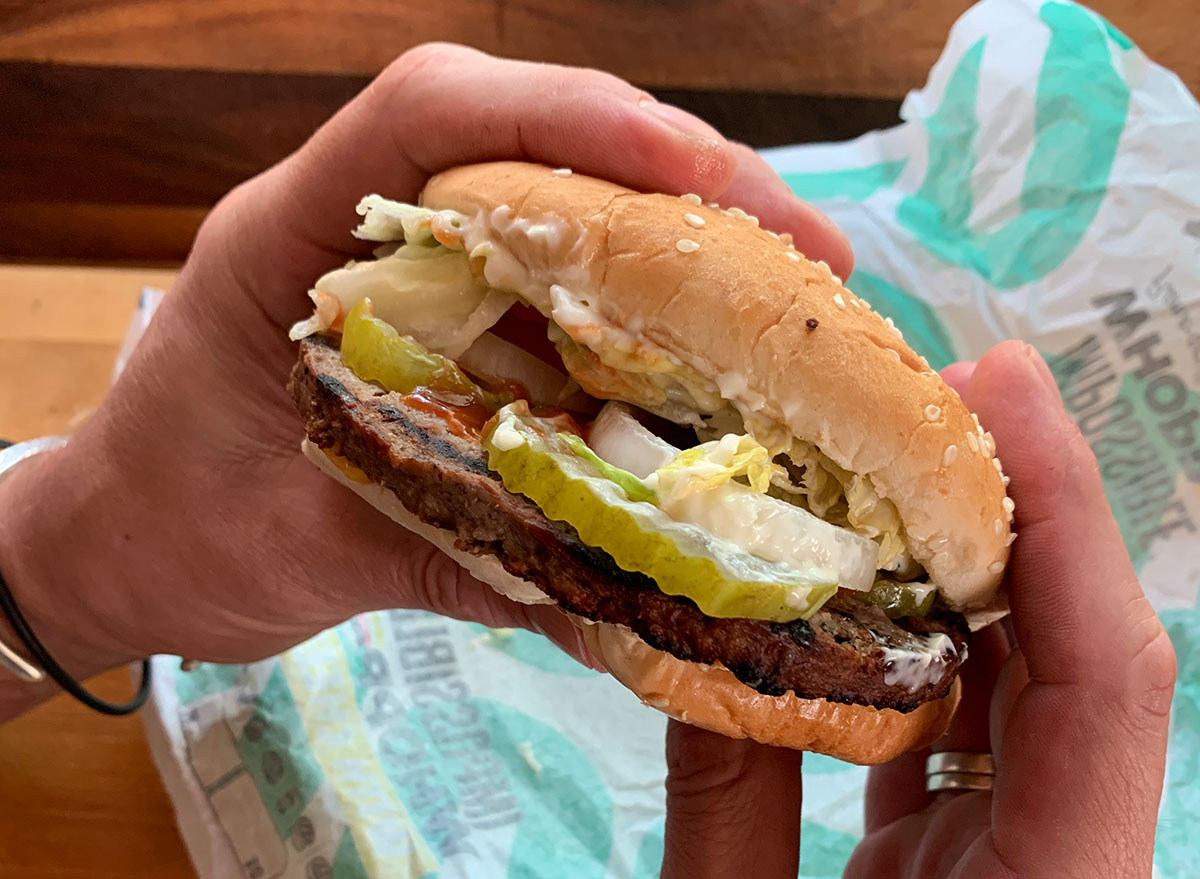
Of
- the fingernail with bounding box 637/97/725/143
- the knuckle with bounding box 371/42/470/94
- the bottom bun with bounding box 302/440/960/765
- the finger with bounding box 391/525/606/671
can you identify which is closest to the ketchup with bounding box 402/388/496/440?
the bottom bun with bounding box 302/440/960/765

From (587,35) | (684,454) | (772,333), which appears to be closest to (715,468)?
(684,454)

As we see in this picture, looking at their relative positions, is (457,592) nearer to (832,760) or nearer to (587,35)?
(832,760)

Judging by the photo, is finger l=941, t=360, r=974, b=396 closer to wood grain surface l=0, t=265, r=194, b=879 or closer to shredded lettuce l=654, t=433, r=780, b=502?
shredded lettuce l=654, t=433, r=780, b=502

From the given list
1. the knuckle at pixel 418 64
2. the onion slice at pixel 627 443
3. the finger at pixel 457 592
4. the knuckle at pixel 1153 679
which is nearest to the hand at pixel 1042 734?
the knuckle at pixel 1153 679

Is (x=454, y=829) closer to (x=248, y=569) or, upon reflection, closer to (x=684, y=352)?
(x=248, y=569)

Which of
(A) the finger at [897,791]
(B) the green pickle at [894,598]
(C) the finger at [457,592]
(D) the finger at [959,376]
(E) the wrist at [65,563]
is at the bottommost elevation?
(A) the finger at [897,791]

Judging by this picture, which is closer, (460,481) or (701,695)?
(460,481)

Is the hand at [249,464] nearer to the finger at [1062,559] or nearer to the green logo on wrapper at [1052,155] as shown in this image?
the finger at [1062,559]
